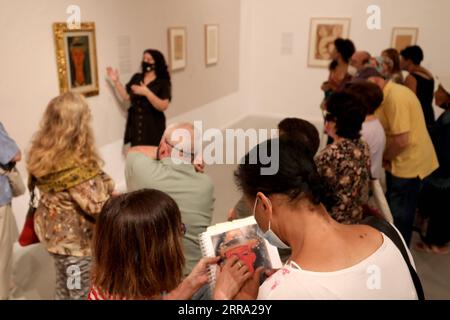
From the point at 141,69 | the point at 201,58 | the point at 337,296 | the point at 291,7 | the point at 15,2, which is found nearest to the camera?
the point at 337,296

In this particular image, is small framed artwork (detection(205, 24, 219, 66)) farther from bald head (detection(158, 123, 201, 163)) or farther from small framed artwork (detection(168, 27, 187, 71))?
bald head (detection(158, 123, 201, 163))

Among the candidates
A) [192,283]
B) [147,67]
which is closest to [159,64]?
[147,67]

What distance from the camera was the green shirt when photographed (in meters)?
2.06

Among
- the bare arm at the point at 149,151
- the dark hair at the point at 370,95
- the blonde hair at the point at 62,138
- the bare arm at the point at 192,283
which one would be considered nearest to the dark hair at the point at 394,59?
the dark hair at the point at 370,95

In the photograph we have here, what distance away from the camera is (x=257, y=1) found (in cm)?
813

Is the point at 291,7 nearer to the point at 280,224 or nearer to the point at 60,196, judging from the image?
the point at 60,196

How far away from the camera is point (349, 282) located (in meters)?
1.07

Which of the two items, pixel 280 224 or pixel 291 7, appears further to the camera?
pixel 291 7

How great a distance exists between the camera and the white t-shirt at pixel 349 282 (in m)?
1.06

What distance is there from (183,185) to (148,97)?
8.69ft

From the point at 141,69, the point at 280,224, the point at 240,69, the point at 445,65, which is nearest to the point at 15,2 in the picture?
the point at 141,69

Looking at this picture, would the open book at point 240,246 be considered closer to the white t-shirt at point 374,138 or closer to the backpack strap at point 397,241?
the backpack strap at point 397,241

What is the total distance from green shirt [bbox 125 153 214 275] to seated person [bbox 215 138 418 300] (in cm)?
79
